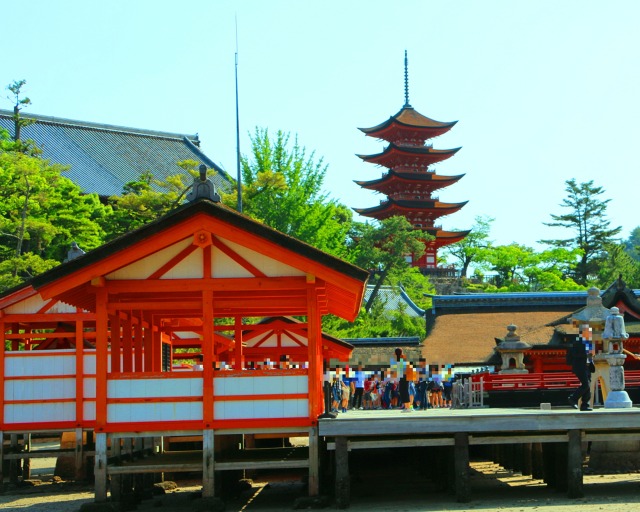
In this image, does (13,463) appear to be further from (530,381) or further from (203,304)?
(530,381)

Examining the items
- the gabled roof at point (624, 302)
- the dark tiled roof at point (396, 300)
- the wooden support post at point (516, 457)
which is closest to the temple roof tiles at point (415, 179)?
the dark tiled roof at point (396, 300)

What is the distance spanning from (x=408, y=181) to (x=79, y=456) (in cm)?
6245

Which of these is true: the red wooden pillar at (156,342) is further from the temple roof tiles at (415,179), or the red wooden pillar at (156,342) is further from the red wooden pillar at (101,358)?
the temple roof tiles at (415,179)

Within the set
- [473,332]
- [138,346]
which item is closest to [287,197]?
[473,332]

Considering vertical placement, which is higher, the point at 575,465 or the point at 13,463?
the point at 575,465

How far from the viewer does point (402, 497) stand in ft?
57.7

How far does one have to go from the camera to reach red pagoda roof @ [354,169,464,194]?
267ft

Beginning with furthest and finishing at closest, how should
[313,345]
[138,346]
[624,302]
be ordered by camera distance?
[624,302]
[138,346]
[313,345]

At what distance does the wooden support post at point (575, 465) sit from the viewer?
52.3 feet

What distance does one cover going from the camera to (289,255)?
51.5 feet

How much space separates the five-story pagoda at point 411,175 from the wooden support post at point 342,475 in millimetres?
64284

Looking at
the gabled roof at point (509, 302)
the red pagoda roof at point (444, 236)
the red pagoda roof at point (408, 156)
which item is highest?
the red pagoda roof at point (408, 156)

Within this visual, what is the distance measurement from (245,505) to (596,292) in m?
10.8

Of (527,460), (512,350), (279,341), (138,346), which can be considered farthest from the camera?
(512,350)
